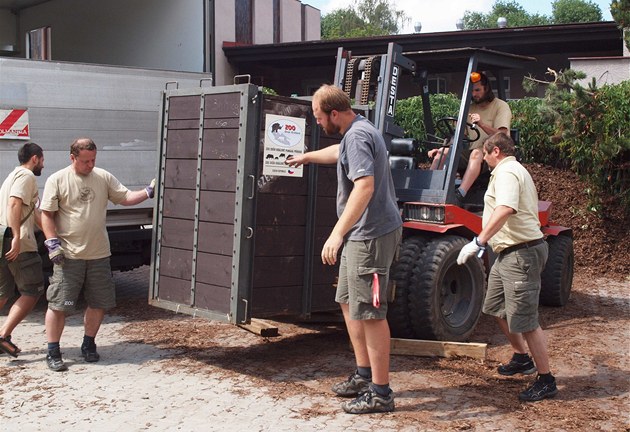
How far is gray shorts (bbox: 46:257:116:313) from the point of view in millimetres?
6410

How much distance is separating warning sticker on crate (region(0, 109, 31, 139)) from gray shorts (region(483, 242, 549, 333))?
469 cm

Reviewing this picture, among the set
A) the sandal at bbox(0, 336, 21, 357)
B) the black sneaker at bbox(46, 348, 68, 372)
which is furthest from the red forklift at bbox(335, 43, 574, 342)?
the sandal at bbox(0, 336, 21, 357)

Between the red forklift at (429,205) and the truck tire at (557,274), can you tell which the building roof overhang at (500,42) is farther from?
the red forklift at (429,205)

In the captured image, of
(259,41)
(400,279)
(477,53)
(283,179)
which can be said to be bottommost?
(400,279)

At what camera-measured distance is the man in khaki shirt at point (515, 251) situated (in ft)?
17.9

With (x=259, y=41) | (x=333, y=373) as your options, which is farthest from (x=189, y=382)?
(x=259, y=41)

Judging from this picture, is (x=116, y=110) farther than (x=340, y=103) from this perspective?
Yes

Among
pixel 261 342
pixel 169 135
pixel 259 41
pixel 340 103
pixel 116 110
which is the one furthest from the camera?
pixel 259 41

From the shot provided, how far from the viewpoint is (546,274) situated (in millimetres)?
8562

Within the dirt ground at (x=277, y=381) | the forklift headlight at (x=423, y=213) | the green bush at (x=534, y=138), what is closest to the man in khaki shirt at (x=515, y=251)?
the dirt ground at (x=277, y=381)

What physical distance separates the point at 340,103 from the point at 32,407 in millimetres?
2828

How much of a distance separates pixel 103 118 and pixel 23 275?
223 centimetres

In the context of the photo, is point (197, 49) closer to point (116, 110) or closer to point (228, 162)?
point (116, 110)

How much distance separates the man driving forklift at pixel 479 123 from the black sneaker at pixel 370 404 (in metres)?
2.82
